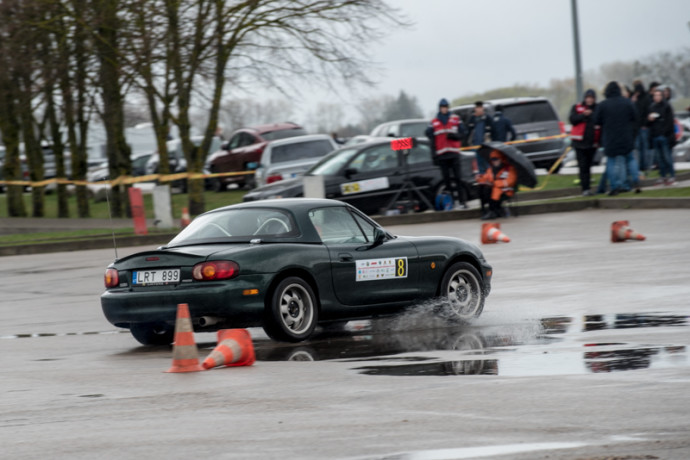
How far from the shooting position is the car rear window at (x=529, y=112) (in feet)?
104

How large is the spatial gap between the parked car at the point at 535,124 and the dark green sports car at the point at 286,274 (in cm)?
2044

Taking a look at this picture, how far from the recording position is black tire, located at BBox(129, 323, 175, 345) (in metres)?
10.3

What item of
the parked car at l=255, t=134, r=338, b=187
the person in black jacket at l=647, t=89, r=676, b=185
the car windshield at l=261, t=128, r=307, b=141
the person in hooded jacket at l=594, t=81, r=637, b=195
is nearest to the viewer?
the person in hooded jacket at l=594, t=81, r=637, b=195

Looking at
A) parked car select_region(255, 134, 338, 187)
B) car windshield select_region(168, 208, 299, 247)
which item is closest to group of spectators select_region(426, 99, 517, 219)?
parked car select_region(255, 134, 338, 187)

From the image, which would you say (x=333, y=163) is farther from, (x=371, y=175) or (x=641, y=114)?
(x=641, y=114)

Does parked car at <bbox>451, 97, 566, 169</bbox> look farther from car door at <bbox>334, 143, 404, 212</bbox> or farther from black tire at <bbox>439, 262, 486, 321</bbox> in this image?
black tire at <bbox>439, 262, 486, 321</bbox>

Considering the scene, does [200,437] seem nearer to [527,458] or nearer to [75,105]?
[527,458]

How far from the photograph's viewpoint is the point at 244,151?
36656mm

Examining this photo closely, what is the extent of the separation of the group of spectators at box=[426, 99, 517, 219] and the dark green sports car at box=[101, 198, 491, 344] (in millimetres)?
11859

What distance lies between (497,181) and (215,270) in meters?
14.4

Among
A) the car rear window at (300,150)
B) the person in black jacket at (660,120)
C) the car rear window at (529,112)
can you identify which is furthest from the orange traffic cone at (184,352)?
the car rear window at (529,112)

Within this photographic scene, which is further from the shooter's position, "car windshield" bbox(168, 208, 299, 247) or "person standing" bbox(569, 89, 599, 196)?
"person standing" bbox(569, 89, 599, 196)

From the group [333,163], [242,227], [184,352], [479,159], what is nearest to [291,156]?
[333,163]

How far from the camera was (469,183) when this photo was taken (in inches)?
1011
